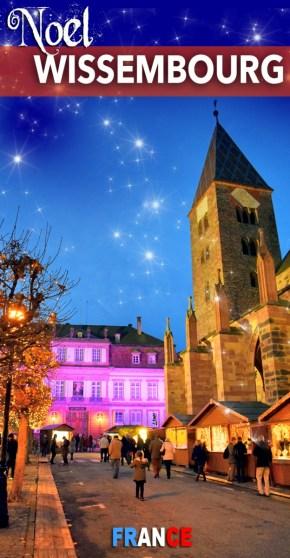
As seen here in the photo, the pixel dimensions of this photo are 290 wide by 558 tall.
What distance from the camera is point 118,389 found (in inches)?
1860

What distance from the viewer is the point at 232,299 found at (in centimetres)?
3291

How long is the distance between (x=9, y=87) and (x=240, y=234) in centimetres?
3045

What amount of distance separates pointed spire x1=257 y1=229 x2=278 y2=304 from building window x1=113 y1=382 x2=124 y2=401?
30.3m

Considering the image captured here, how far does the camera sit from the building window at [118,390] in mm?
46906

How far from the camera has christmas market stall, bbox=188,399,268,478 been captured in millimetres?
15091

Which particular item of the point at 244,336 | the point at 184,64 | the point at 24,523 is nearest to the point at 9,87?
the point at 184,64

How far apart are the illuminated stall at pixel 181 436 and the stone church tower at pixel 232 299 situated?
7.96 ft

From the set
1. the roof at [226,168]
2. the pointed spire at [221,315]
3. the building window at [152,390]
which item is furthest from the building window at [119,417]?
the pointed spire at [221,315]

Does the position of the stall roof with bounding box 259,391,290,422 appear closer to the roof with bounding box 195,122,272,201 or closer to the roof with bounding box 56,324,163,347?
the roof with bounding box 195,122,272,201

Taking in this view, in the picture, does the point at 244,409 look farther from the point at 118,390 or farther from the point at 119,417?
the point at 118,390

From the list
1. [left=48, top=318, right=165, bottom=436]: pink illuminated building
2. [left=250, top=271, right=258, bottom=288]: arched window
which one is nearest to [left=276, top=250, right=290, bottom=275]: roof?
[left=250, top=271, right=258, bottom=288]: arched window

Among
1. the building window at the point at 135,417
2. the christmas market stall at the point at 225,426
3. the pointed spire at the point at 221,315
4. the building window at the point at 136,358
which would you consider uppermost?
the building window at the point at 136,358

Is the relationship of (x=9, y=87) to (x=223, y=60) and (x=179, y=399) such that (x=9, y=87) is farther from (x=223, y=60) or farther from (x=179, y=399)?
(x=179, y=399)

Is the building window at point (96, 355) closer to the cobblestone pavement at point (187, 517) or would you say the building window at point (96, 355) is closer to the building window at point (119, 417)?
the building window at point (119, 417)
